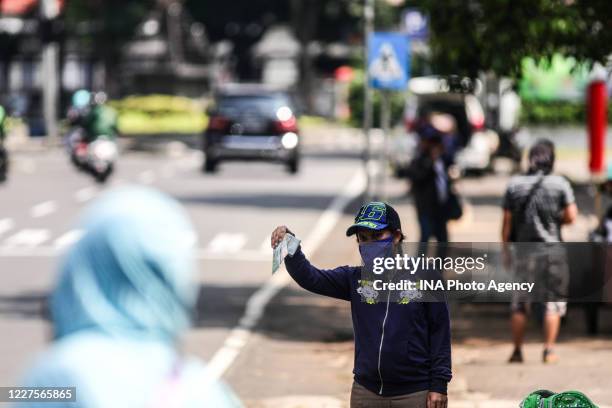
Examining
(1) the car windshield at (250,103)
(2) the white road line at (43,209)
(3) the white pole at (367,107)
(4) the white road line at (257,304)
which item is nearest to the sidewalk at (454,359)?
(4) the white road line at (257,304)

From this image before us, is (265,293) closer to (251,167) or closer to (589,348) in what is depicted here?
(589,348)

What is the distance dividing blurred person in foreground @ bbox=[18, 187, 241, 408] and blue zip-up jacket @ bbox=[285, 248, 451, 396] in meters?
3.29

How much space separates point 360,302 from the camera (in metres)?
6.55

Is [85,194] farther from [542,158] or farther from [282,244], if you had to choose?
[282,244]

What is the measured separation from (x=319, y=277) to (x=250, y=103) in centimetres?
2908

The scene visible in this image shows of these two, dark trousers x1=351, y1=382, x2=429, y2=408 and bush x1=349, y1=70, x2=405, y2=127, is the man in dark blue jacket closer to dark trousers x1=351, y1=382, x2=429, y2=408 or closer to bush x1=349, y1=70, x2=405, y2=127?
dark trousers x1=351, y1=382, x2=429, y2=408

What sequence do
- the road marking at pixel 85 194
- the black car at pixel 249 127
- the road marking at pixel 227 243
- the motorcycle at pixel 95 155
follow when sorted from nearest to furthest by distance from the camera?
the road marking at pixel 227 243 < the road marking at pixel 85 194 < the motorcycle at pixel 95 155 < the black car at pixel 249 127

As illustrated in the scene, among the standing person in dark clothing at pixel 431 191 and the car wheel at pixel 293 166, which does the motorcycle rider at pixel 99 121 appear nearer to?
the car wheel at pixel 293 166

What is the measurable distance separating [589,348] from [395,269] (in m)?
6.18

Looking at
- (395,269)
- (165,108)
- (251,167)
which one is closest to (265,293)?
(395,269)

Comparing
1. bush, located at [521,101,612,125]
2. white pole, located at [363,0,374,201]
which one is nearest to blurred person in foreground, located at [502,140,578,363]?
white pole, located at [363,0,374,201]

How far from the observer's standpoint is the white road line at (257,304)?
12.2m

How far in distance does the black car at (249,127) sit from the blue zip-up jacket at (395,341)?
28.5 metres

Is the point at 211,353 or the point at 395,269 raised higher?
the point at 395,269
